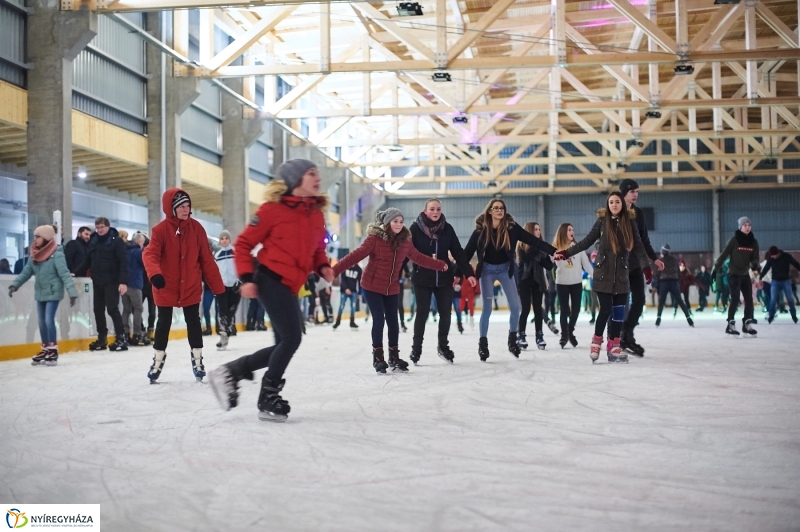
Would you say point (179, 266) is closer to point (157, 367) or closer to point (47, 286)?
point (157, 367)

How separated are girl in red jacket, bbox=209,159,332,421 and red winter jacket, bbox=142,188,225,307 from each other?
1.85 m

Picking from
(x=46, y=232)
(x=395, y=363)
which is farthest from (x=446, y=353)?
(x=46, y=232)

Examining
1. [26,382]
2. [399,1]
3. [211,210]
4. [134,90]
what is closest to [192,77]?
[134,90]

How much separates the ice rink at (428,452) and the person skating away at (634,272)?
4.47 ft

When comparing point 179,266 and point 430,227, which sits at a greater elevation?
point 430,227

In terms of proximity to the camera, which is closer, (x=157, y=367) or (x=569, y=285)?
(x=157, y=367)

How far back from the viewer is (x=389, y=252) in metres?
7.33

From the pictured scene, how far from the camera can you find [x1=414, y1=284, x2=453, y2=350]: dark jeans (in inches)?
313

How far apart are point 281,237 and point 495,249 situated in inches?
160

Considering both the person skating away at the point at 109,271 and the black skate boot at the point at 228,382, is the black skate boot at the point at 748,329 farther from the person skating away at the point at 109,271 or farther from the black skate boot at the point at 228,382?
the black skate boot at the point at 228,382

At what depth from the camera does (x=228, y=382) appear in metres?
4.73

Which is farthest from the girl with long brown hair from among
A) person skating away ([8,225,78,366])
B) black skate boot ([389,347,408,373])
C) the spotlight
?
the spotlight

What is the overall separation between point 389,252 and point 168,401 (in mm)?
2494

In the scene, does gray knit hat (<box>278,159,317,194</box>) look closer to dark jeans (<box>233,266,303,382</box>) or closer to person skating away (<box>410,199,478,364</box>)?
dark jeans (<box>233,266,303,382</box>)
